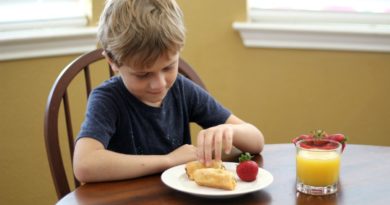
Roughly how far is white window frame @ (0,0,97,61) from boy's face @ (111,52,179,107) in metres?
0.88

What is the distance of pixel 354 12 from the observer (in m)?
2.38

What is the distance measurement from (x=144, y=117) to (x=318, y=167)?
19.9 inches

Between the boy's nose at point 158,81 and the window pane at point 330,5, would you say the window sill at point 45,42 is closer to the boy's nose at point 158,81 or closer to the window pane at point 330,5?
the window pane at point 330,5

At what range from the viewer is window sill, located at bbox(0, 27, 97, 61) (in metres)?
2.12

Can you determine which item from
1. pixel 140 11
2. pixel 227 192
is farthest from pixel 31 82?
pixel 227 192

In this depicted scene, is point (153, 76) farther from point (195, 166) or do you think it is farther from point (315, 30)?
point (315, 30)

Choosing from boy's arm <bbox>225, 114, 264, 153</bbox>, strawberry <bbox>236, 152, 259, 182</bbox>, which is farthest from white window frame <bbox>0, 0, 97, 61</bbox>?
strawberry <bbox>236, 152, 259, 182</bbox>

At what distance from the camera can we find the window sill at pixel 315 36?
7.47 feet

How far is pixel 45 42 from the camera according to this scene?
2170 millimetres

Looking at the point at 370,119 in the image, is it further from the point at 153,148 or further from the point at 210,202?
the point at 210,202

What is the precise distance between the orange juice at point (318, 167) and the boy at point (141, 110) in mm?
166

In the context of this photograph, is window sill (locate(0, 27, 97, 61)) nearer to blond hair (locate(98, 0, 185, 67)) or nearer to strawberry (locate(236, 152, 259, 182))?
blond hair (locate(98, 0, 185, 67))

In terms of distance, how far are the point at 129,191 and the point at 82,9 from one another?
1287 mm

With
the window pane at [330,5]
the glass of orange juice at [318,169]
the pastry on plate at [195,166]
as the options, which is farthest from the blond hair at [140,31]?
the window pane at [330,5]
